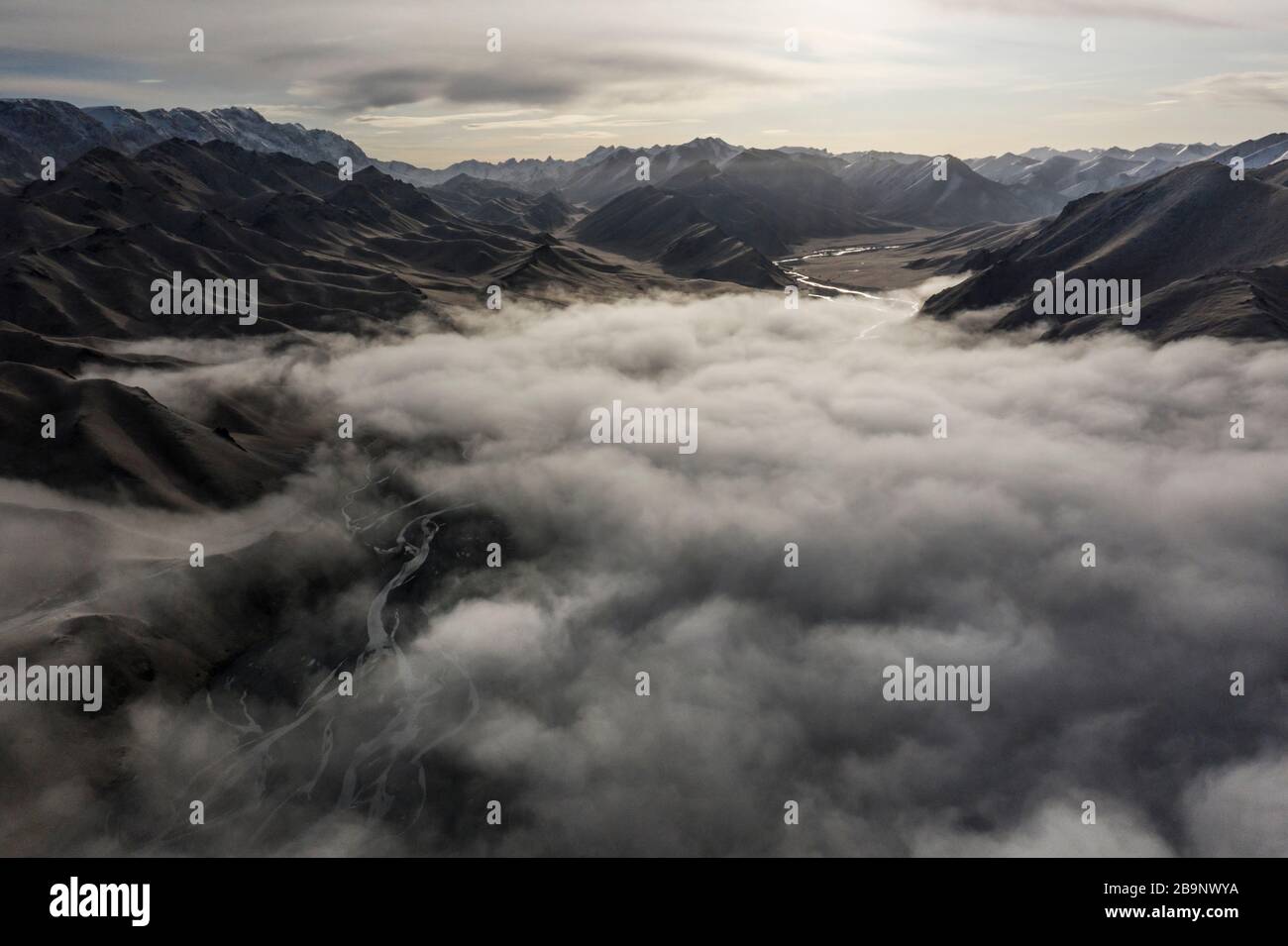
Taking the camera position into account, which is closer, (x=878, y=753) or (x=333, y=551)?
(x=878, y=753)

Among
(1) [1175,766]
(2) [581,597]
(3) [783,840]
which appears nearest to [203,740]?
(2) [581,597]

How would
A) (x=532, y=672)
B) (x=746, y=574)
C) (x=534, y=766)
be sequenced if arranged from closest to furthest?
1. (x=534, y=766)
2. (x=532, y=672)
3. (x=746, y=574)

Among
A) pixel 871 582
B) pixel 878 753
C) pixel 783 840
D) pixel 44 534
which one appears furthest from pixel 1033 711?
pixel 44 534

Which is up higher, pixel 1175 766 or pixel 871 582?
pixel 871 582

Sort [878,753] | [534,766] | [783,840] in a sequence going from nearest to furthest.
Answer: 1. [783,840]
2. [534,766]
3. [878,753]

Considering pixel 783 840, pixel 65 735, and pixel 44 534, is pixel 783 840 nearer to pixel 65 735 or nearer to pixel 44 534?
pixel 65 735
